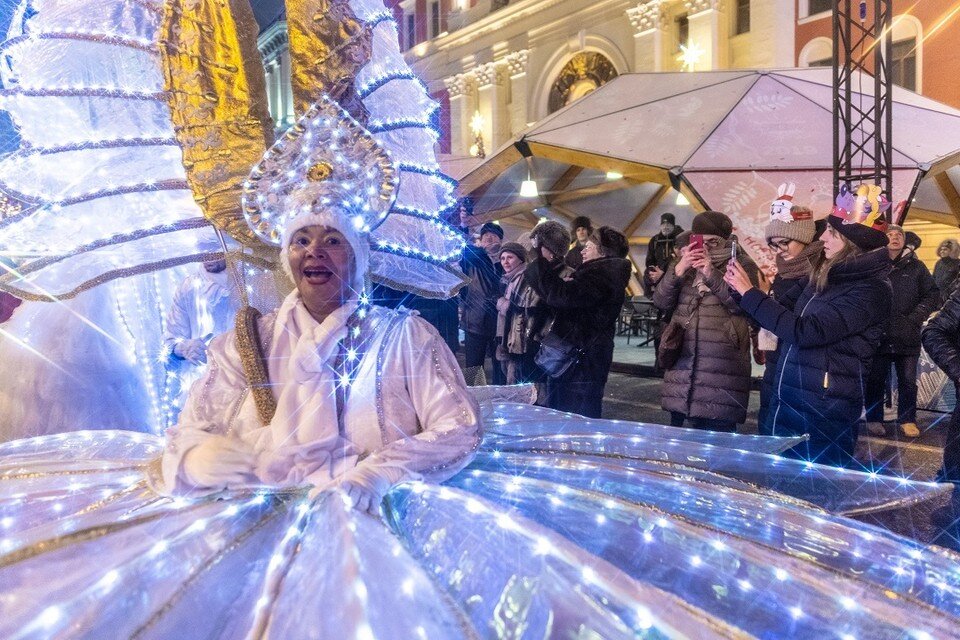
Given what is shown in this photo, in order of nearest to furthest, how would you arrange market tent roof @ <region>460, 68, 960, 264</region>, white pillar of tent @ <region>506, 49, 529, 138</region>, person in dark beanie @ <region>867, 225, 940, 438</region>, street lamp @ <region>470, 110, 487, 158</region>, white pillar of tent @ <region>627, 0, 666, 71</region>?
person in dark beanie @ <region>867, 225, 940, 438</region> < market tent roof @ <region>460, 68, 960, 264</region> < white pillar of tent @ <region>627, 0, 666, 71</region> < white pillar of tent @ <region>506, 49, 529, 138</region> < street lamp @ <region>470, 110, 487, 158</region>

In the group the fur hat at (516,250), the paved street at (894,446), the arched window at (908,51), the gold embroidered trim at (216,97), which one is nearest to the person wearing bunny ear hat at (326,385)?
the gold embroidered trim at (216,97)

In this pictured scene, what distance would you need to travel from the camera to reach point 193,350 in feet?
10.9

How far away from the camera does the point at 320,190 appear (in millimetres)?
1977

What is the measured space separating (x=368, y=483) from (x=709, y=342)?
9.57ft

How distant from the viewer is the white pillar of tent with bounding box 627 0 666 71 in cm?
1933

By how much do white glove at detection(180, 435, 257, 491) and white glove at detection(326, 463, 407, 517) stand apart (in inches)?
9.1

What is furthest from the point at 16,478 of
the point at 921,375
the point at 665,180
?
the point at 665,180

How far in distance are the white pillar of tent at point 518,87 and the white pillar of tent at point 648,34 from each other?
16.5 ft

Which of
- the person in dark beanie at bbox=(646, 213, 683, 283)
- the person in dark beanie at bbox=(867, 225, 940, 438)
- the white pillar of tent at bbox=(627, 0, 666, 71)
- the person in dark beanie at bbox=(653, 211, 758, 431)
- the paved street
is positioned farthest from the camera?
the white pillar of tent at bbox=(627, 0, 666, 71)

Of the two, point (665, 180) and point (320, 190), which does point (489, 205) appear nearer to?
point (665, 180)

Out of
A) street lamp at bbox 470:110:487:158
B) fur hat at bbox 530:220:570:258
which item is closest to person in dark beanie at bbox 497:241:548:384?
fur hat at bbox 530:220:570:258

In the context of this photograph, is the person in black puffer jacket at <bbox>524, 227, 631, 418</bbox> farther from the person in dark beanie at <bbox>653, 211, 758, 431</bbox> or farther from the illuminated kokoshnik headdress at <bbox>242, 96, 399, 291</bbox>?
the illuminated kokoshnik headdress at <bbox>242, 96, 399, 291</bbox>

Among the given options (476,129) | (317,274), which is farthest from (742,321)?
(476,129)

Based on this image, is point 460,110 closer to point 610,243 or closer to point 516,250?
point 516,250
